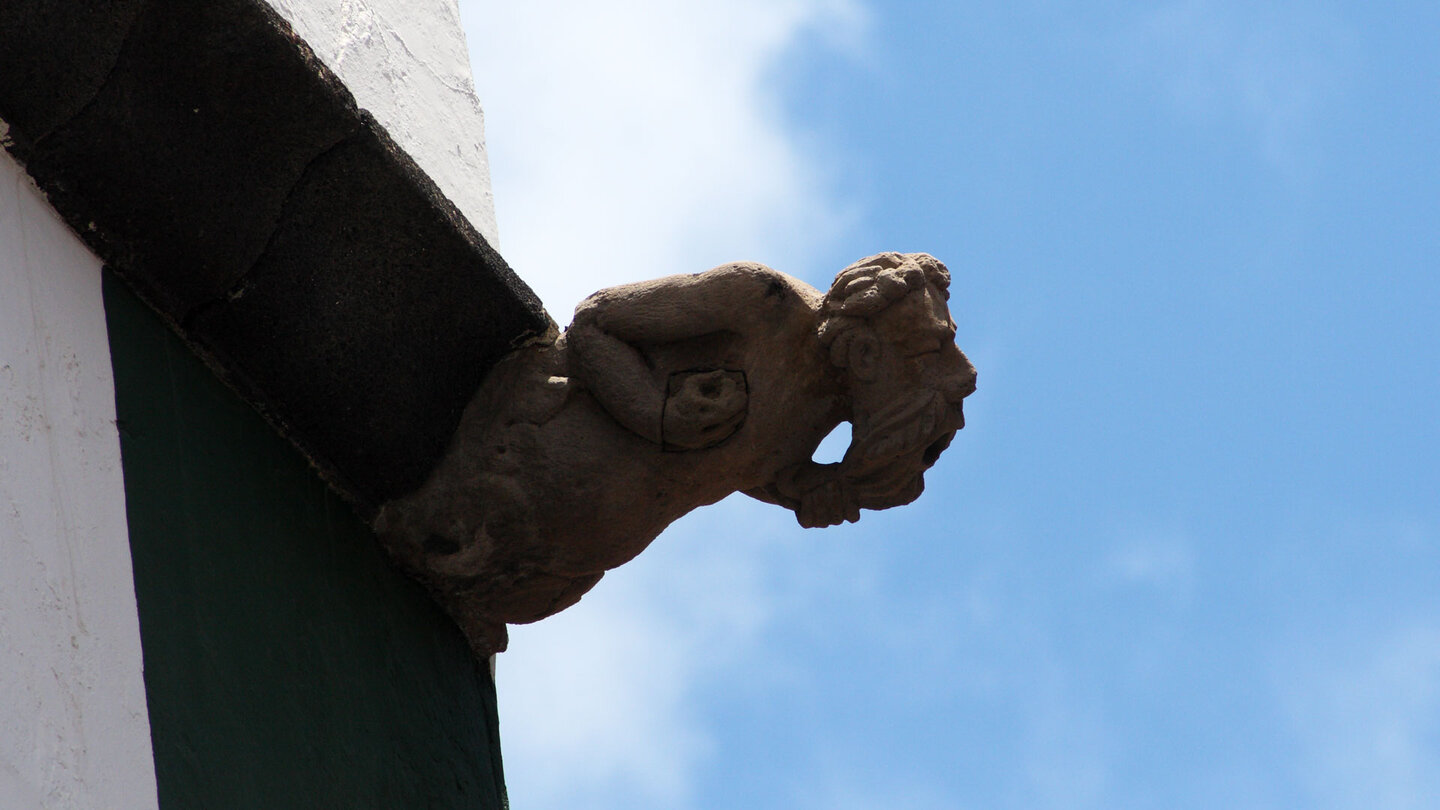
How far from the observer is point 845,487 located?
339cm

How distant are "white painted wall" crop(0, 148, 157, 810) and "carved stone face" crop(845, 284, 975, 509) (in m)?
1.24

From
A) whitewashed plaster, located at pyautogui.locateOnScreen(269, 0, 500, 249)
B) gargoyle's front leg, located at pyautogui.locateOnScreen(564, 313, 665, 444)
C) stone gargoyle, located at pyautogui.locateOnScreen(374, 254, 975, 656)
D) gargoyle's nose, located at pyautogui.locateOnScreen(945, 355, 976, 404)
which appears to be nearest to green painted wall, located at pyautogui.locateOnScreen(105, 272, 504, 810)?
stone gargoyle, located at pyautogui.locateOnScreen(374, 254, 975, 656)

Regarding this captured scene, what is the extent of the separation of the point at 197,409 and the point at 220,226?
284 mm

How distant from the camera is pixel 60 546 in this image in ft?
8.23

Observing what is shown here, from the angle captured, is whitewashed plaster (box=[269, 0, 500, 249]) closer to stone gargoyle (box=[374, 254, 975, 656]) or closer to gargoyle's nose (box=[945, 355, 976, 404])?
stone gargoyle (box=[374, 254, 975, 656])

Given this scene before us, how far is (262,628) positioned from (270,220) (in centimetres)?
64

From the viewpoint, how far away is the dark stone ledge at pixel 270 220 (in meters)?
2.83

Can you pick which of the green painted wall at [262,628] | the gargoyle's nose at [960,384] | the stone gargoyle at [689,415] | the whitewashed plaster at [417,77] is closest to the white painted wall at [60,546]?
the green painted wall at [262,628]

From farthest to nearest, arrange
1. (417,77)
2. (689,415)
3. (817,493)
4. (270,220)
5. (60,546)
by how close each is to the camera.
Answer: (417,77) < (817,493) < (689,415) < (270,220) < (60,546)

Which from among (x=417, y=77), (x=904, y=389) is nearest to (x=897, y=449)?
(x=904, y=389)

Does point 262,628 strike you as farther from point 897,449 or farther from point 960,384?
point 960,384

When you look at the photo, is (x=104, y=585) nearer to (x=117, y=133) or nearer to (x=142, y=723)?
(x=142, y=723)

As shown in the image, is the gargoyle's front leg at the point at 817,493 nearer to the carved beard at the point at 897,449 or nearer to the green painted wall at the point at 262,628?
the carved beard at the point at 897,449

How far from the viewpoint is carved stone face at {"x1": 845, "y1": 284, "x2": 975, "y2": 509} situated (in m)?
3.32
